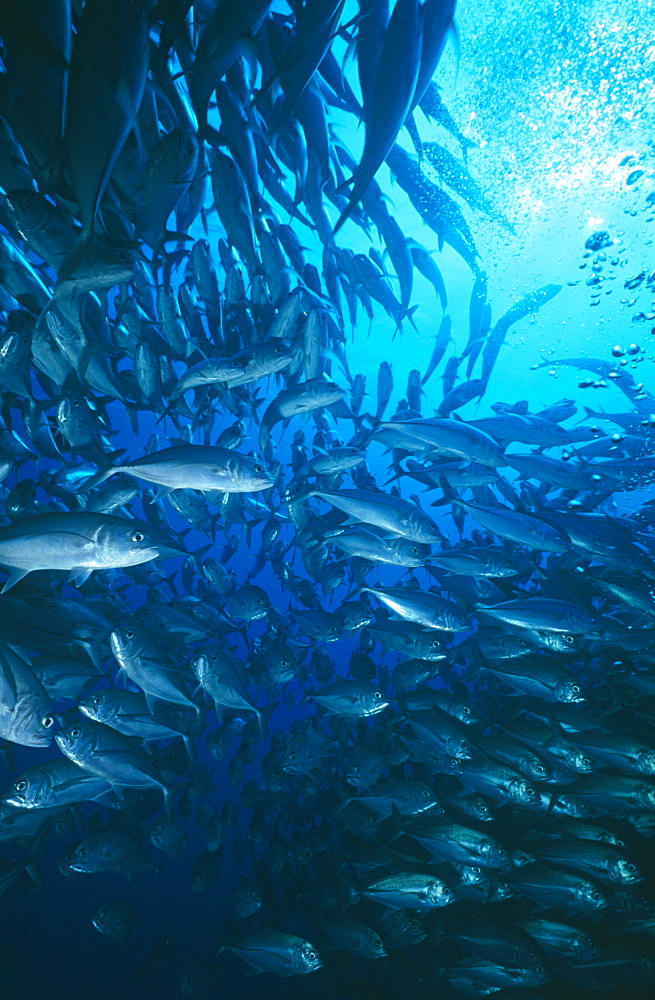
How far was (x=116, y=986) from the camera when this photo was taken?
650cm

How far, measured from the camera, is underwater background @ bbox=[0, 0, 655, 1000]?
2121 millimetres

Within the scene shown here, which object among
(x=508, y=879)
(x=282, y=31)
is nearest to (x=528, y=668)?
(x=508, y=879)

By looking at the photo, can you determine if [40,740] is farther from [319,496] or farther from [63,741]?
[319,496]

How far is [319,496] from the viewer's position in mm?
3557

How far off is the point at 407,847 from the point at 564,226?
400 inches

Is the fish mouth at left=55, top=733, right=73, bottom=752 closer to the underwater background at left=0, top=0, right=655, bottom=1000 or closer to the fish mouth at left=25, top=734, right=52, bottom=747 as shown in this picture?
the underwater background at left=0, top=0, right=655, bottom=1000

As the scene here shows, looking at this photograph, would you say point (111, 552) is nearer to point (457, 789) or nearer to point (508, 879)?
point (508, 879)

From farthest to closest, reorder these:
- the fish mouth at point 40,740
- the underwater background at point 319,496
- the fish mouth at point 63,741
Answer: the fish mouth at point 63,741 → the fish mouth at point 40,740 → the underwater background at point 319,496

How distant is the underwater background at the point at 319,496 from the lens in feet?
6.96

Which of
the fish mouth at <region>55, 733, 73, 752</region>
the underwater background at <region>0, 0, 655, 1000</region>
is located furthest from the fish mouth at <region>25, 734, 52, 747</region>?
the fish mouth at <region>55, 733, 73, 752</region>

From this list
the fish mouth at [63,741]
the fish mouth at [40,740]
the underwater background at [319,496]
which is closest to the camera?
the underwater background at [319,496]

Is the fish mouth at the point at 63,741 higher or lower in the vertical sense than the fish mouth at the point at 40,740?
lower

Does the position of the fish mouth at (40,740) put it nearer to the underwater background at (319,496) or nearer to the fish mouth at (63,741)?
the underwater background at (319,496)

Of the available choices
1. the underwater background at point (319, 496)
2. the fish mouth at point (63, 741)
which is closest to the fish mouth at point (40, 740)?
the underwater background at point (319, 496)
